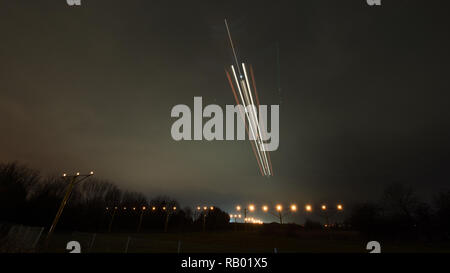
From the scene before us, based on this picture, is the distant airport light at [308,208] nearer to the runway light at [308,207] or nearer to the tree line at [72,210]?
the runway light at [308,207]

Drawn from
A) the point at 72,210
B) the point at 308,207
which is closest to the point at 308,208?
the point at 308,207

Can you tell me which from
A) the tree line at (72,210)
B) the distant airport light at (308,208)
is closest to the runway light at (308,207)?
the distant airport light at (308,208)

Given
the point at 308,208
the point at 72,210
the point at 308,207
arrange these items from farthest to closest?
1. the point at 72,210
2. the point at 308,207
3. the point at 308,208

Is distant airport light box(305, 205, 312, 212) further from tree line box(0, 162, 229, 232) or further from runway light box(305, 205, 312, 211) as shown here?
tree line box(0, 162, 229, 232)

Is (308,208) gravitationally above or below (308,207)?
below

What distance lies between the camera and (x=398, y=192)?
202ft

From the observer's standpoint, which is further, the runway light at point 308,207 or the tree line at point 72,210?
the tree line at point 72,210

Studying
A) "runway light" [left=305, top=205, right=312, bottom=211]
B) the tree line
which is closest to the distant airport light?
"runway light" [left=305, top=205, right=312, bottom=211]

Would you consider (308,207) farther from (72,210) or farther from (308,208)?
(72,210)
